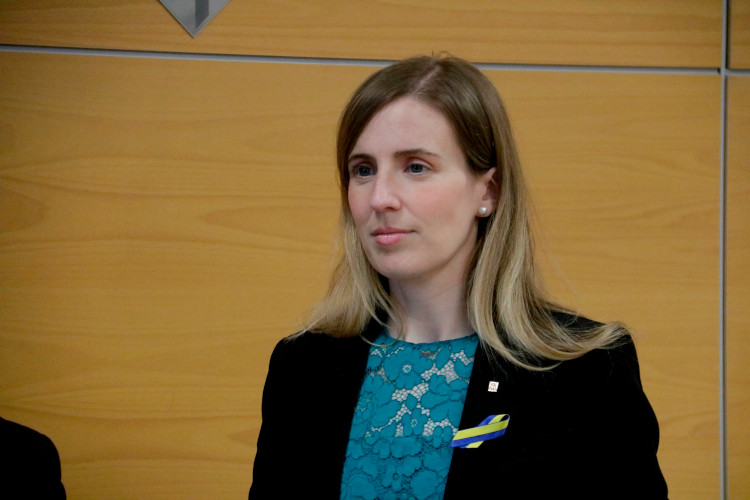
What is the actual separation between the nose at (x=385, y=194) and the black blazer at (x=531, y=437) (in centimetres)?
28

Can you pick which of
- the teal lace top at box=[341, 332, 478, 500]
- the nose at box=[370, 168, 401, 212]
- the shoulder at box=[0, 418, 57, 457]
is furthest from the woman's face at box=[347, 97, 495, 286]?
the shoulder at box=[0, 418, 57, 457]

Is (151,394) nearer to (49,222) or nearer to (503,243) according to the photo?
(49,222)

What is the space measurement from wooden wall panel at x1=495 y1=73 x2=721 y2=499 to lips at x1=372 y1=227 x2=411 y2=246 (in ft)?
2.99

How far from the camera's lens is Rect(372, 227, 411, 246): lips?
1.37 meters

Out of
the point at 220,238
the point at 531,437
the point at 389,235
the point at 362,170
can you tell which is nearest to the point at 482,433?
the point at 531,437

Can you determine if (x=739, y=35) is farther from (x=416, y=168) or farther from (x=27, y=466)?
(x=27, y=466)

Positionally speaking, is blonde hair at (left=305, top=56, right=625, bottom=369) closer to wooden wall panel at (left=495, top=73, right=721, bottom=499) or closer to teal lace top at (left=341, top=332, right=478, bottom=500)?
teal lace top at (left=341, top=332, right=478, bottom=500)

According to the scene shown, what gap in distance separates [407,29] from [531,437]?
123 cm

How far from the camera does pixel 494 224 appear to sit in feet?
4.80

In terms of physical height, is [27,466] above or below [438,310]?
below

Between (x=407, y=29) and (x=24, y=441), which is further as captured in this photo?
(x=407, y=29)

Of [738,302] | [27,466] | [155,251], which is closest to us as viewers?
[27,466]

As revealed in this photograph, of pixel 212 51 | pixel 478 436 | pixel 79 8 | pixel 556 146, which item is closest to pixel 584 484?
pixel 478 436

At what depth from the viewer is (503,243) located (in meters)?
1.46
